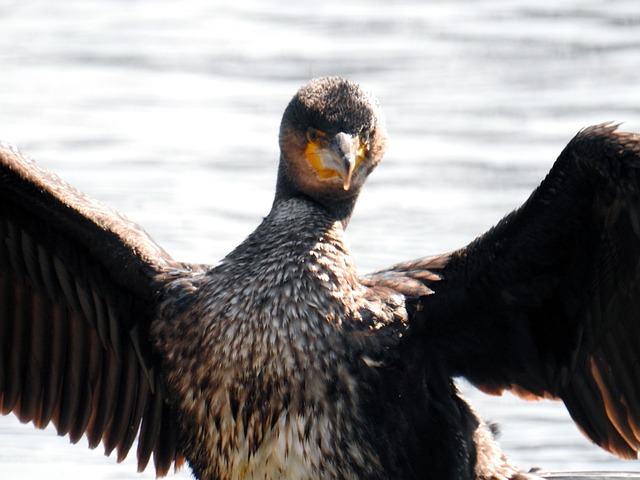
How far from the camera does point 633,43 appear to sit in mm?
11758

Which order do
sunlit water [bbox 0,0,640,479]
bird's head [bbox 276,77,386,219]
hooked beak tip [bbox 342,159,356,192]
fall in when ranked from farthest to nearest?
sunlit water [bbox 0,0,640,479] → bird's head [bbox 276,77,386,219] → hooked beak tip [bbox 342,159,356,192]

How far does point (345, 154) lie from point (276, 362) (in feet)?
2.32

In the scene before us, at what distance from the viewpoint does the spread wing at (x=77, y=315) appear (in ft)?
18.6

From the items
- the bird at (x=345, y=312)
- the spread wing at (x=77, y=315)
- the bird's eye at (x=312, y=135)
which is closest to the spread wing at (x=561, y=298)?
the bird at (x=345, y=312)

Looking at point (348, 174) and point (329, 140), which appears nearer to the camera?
point (348, 174)

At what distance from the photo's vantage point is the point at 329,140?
5492 millimetres

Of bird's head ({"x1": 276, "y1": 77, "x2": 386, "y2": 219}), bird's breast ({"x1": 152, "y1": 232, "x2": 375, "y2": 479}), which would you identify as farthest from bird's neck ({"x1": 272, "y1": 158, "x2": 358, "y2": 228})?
bird's breast ({"x1": 152, "y1": 232, "x2": 375, "y2": 479})

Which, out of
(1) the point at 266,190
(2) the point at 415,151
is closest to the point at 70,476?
(1) the point at 266,190

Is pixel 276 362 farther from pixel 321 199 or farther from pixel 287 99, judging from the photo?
pixel 287 99

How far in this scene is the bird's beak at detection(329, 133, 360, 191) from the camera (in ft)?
17.6

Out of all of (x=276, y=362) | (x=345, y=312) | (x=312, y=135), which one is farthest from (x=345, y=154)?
(x=276, y=362)

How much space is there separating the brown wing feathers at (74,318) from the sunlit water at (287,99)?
845 mm

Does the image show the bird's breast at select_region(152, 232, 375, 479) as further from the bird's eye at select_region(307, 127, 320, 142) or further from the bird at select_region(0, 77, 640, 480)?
the bird's eye at select_region(307, 127, 320, 142)

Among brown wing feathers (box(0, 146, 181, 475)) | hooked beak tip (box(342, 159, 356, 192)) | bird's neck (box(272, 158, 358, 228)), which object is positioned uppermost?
hooked beak tip (box(342, 159, 356, 192))
